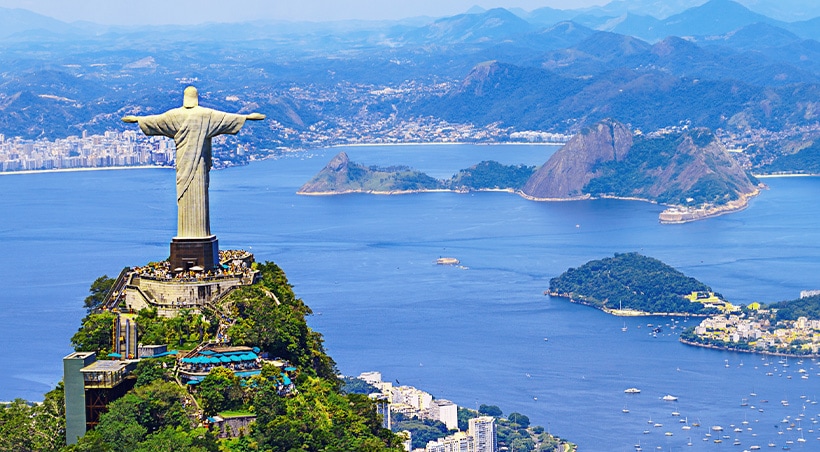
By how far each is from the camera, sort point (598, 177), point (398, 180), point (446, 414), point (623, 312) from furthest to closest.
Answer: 1. point (598, 177)
2. point (398, 180)
3. point (623, 312)
4. point (446, 414)

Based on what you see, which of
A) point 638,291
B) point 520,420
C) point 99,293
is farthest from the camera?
point 638,291

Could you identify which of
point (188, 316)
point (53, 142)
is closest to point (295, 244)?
point (188, 316)

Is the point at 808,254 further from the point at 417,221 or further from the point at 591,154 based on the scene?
the point at 591,154

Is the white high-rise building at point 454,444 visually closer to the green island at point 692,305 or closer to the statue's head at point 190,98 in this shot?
the statue's head at point 190,98

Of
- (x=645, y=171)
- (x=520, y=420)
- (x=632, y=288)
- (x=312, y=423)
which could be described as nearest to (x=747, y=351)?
(x=632, y=288)

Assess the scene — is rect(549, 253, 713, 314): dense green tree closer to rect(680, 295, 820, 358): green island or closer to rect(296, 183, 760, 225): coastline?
rect(680, 295, 820, 358): green island

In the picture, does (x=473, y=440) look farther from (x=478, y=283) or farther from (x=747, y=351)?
(x=478, y=283)

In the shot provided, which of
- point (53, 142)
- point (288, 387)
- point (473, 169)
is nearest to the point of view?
point (288, 387)
